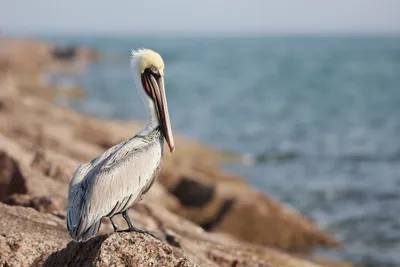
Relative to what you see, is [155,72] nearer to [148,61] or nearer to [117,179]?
[148,61]

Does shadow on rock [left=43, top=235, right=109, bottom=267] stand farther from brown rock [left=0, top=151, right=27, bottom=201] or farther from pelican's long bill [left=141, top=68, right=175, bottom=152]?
brown rock [left=0, top=151, right=27, bottom=201]

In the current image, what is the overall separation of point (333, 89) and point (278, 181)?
3572 cm

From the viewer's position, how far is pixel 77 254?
21.2ft

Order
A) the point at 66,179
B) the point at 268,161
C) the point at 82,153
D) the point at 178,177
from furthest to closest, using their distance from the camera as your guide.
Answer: the point at 268,161 → the point at 178,177 → the point at 82,153 → the point at 66,179

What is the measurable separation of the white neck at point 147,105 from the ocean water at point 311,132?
1029 cm

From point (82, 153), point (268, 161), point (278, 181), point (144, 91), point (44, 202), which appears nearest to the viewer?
point (144, 91)

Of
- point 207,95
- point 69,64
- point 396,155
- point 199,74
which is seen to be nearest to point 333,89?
point 207,95

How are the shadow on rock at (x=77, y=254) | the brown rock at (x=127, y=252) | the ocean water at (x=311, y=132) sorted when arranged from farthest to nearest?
the ocean water at (x=311, y=132) < the shadow on rock at (x=77, y=254) < the brown rock at (x=127, y=252)

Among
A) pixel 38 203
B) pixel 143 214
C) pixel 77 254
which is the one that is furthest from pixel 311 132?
pixel 77 254

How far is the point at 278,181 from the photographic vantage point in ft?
79.2

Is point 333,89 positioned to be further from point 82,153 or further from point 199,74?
point 82,153

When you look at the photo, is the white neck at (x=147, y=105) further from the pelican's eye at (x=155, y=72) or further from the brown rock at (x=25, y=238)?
the brown rock at (x=25, y=238)

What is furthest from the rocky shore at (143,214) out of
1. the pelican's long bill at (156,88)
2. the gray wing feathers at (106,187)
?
the pelican's long bill at (156,88)

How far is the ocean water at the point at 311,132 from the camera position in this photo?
19.5m
